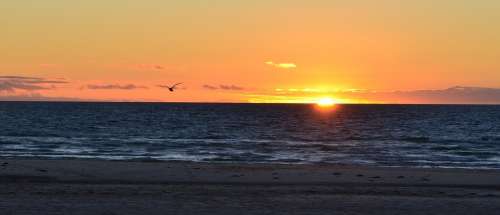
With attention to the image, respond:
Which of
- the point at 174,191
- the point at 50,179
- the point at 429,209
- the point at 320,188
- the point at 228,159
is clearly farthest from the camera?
the point at 228,159

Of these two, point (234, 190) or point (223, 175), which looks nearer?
point (234, 190)

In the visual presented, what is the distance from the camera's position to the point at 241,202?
18.0 metres

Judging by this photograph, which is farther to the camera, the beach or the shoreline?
the shoreline

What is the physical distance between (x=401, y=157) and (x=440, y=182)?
59.6 ft

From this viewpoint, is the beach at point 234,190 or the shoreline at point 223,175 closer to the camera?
the beach at point 234,190

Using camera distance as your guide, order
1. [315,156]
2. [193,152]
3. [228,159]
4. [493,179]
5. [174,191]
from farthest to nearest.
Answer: [193,152] < [315,156] < [228,159] < [493,179] < [174,191]

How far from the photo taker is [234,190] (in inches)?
821

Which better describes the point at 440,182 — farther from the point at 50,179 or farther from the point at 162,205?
the point at 50,179

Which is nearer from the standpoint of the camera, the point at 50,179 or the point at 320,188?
the point at 320,188

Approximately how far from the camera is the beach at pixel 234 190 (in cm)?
1689

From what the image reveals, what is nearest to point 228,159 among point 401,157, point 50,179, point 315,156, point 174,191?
point 315,156

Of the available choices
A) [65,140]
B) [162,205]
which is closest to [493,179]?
[162,205]

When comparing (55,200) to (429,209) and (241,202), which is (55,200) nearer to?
(241,202)

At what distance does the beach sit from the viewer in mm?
16891
